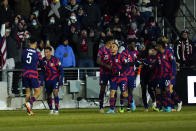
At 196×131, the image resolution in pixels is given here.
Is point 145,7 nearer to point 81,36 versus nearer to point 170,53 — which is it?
point 81,36

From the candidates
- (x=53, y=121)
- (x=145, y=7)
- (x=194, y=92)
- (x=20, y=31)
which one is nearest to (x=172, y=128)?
(x=53, y=121)

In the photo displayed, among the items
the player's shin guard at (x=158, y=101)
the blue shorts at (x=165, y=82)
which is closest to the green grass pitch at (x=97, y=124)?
the blue shorts at (x=165, y=82)

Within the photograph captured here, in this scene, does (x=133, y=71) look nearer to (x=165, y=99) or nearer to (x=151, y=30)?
(x=165, y=99)

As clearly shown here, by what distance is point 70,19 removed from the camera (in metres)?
27.9

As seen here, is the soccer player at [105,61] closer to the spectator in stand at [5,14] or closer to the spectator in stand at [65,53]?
the spectator in stand at [65,53]

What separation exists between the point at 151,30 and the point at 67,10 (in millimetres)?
3372

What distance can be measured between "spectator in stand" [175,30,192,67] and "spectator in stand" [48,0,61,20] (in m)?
4.77

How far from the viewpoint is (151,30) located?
2856 centimetres

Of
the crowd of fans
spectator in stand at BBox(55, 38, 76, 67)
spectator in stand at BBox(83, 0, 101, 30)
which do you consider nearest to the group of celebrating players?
the crowd of fans

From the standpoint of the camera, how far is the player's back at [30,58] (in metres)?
21.2

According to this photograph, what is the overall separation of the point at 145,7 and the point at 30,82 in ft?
32.5

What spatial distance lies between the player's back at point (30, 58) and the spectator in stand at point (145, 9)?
9.26 metres

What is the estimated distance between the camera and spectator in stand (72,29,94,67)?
2731 centimetres

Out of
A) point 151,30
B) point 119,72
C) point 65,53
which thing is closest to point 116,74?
point 119,72
